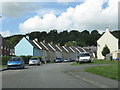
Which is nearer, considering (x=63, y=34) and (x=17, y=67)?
(x=17, y=67)

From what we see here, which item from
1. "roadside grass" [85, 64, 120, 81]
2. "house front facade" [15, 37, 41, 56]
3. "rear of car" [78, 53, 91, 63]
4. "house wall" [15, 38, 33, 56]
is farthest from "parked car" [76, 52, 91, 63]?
"house wall" [15, 38, 33, 56]

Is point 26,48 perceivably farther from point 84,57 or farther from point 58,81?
Result: point 58,81

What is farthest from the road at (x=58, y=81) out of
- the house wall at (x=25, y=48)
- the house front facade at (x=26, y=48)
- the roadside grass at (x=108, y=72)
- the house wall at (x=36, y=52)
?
the house wall at (x=36, y=52)

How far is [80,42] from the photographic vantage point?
519 ft

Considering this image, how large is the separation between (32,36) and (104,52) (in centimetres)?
9978

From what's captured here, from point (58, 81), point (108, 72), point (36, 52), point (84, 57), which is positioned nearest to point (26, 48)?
point (36, 52)

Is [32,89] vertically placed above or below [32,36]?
below

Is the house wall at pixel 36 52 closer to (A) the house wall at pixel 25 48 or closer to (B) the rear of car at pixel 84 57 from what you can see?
(A) the house wall at pixel 25 48

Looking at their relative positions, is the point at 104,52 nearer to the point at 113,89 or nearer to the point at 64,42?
the point at 113,89

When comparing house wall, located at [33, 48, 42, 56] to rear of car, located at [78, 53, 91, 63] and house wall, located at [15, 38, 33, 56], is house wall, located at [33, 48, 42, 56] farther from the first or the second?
rear of car, located at [78, 53, 91, 63]

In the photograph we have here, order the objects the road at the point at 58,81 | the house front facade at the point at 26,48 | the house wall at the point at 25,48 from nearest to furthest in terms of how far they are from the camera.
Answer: the road at the point at 58,81 → the house front facade at the point at 26,48 → the house wall at the point at 25,48

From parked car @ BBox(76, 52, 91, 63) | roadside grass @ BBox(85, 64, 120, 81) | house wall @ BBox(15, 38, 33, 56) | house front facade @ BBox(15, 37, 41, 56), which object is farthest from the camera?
house wall @ BBox(15, 38, 33, 56)

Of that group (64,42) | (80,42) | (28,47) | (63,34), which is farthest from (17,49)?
(63,34)

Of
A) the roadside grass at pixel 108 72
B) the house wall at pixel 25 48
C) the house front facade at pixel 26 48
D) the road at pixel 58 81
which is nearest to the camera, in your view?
the road at pixel 58 81
